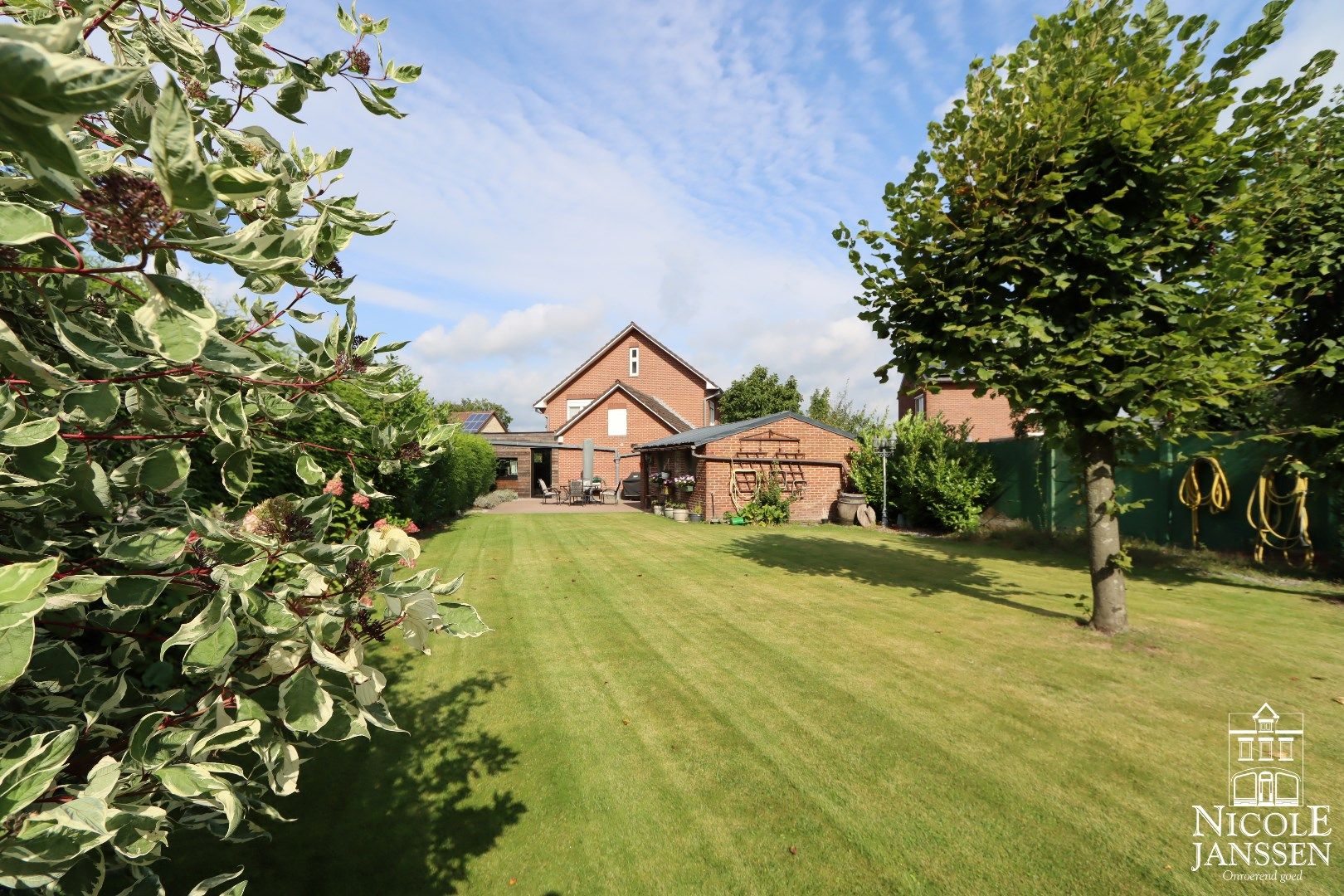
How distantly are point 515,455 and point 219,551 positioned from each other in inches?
1366

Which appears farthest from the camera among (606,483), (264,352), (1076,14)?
(606,483)

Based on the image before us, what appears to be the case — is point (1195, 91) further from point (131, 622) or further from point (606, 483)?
point (606, 483)

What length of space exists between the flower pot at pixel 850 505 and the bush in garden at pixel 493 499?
546 inches

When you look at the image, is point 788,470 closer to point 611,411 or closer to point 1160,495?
point 1160,495

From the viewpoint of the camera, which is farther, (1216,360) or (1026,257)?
(1026,257)

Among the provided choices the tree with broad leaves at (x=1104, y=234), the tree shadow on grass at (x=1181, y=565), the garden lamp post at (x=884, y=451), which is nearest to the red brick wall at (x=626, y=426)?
the garden lamp post at (x=884, y=451)

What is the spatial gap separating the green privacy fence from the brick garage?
4919mm

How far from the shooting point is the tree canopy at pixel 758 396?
38281 millimetres

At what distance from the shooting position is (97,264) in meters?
1.88

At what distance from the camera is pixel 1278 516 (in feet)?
33.0

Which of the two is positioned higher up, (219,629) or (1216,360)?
(1216,360)

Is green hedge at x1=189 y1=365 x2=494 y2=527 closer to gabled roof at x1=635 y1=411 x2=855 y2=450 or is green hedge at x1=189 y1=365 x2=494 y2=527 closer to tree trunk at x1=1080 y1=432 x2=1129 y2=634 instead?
tree trunk at x1=1080 y1=432 x2=1129 y2=634

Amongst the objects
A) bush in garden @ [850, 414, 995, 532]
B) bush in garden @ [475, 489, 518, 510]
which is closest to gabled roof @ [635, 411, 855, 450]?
bush in garden @ [850, 414, 995, 532]

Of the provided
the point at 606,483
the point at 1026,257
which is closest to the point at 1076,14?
the point at 1026,257
